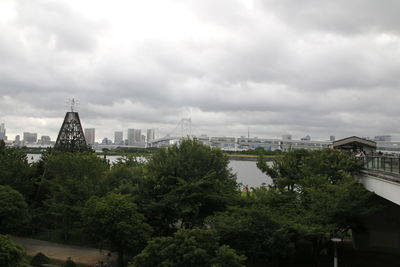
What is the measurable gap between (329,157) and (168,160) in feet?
31.3

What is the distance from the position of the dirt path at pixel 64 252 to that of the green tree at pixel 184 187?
3.58 m

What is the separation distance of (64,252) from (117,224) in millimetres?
6774

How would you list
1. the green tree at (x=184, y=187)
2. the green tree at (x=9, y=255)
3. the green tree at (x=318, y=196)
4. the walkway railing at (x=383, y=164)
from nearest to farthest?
the green tree at (x=9, y=255) → the walkway railing at (x=383, y=164) → the green tree at (x=318, y=196) → the green tree at (x=184, y=187)

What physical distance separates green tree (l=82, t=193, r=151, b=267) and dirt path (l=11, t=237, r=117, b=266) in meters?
2.57

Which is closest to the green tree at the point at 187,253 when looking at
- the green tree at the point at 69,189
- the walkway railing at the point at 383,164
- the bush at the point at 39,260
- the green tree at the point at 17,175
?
the walkway railing at the point at 383,164

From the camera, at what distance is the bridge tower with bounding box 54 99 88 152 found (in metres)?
37.8

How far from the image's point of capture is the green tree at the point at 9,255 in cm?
1011

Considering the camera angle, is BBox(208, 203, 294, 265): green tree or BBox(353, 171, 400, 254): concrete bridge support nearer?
BBox(208, 203, 294, 265): green tree

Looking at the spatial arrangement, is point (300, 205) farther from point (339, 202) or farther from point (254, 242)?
point (254, 242)

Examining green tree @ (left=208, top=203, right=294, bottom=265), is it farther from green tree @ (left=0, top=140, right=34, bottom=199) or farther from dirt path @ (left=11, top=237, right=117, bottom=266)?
green tree @ (left=0, top=140, right=34, bottom=199)

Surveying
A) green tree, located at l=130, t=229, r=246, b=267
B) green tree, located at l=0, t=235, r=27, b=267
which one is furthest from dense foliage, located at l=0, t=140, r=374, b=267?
green tree, located at l=0, t=235, r=27, b=267

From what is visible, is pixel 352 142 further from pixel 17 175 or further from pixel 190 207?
pixel 17 175

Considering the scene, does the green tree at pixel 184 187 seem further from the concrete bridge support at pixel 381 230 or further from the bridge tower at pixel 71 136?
the bridge tower at pixel 71 136

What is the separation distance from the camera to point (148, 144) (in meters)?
131
